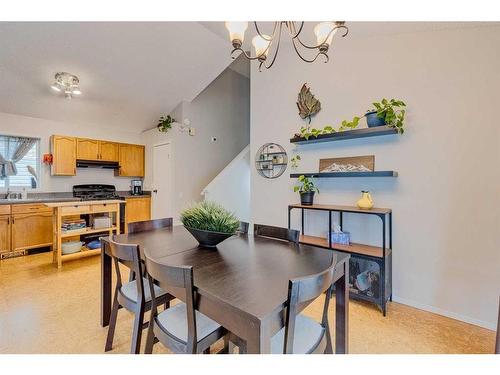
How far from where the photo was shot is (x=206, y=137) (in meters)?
5.31

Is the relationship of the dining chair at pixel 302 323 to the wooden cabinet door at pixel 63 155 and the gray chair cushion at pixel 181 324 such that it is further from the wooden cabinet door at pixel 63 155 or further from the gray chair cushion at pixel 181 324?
the wooden cabinet door at pixel 63 155

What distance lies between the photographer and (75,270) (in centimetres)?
323

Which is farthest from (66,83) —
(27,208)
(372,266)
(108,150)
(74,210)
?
(372,266)

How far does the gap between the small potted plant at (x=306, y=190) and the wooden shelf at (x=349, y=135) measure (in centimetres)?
46

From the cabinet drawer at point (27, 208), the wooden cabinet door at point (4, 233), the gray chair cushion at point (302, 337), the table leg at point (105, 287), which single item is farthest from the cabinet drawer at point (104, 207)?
the gray chair cushion at point (302, 337)

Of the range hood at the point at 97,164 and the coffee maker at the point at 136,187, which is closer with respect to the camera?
the range hood at the point at 97,164

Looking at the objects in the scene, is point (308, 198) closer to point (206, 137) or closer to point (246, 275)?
point (246, 275)

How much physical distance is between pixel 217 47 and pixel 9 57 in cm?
280

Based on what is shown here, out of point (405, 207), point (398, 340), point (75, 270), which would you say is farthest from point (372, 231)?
point (75, 270)

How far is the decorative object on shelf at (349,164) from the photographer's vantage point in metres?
2.60

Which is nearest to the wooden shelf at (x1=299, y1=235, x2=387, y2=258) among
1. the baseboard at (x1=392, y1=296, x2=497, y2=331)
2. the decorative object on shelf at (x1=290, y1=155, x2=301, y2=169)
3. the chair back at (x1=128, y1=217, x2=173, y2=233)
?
the baseboard at (x1=392, y1=296, x2=497, y2=331)

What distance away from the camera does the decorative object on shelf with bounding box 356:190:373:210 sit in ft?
8.04

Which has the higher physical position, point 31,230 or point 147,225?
point 147,225
